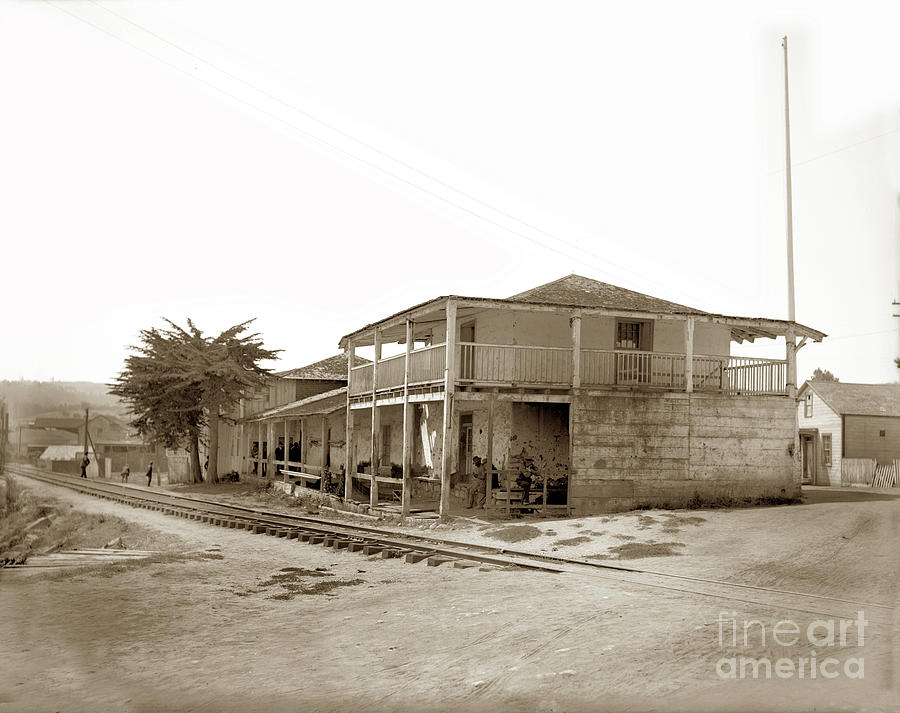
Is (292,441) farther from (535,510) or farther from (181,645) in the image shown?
(181,645)

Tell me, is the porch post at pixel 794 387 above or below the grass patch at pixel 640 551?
above

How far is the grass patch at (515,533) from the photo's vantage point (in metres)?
16.7

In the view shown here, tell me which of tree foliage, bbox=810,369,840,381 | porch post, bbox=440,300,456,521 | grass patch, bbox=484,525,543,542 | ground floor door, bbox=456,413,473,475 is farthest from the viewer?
tree foliage, bbox=810,369,840,381

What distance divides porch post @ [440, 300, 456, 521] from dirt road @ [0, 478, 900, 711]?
587 centimetres

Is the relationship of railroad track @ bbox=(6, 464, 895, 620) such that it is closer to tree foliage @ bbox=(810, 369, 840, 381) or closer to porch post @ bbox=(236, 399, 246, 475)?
porch post @ bbox=(236, 399, 246, 475)

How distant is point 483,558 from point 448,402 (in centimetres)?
653

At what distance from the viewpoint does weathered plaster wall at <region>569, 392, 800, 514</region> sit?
64.4 feet

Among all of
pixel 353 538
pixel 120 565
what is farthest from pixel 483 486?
pixel 120 565

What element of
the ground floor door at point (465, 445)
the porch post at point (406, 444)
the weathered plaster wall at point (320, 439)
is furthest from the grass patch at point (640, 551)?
the weathered plaster wall at point (320, 439)

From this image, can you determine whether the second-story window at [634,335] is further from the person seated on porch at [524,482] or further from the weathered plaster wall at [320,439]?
the weathered plaster wall at [320,439]

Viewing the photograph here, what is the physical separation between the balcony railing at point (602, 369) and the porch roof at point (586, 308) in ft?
2.99

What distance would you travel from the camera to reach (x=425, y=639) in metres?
8.40

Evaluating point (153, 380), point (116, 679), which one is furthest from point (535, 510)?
point (153, 380)

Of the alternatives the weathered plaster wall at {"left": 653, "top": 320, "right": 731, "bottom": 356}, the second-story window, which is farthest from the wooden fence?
the second-story window
